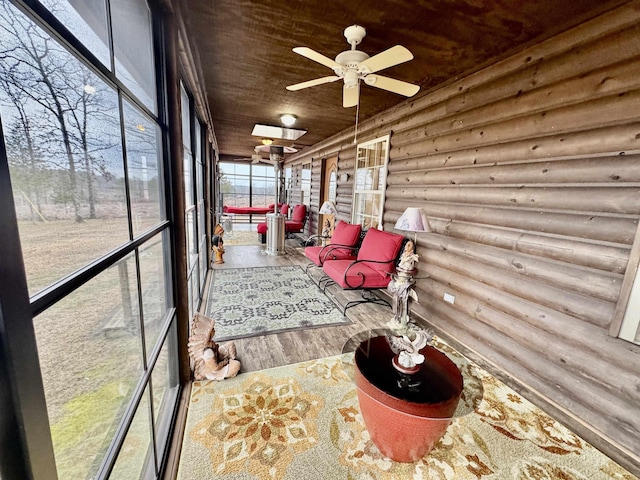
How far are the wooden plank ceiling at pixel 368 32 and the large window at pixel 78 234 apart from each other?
0.95 metres

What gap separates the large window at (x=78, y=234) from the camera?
0.47 metres

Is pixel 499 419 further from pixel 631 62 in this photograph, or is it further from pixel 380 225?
pixel 380 225

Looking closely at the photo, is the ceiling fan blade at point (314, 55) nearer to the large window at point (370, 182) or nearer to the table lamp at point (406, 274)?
the table lamp at point (406, 274)

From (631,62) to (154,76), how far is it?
267 centimetres

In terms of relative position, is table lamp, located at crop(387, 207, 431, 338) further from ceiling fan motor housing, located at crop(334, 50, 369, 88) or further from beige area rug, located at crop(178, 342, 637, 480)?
ceiling fan motor housing, located at crop(334, 50, 369, 88)

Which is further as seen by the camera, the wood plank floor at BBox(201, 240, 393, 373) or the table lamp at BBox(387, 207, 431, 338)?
the wood plank floor at BBox(201, 240, 393, 373)

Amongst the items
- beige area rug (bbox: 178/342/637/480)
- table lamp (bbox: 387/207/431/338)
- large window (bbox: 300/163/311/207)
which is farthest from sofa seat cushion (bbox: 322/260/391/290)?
large window (bbox: 300/163/311/207)

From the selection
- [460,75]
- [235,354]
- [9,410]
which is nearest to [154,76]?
[9,410]

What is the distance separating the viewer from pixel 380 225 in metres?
3.90

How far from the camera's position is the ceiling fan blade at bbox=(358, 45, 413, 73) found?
1.71m

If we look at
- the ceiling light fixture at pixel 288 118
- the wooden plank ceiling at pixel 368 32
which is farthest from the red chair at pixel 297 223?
the wooden plank ceiling at pixel 368 32

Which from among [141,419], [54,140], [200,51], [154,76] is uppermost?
[200,51]

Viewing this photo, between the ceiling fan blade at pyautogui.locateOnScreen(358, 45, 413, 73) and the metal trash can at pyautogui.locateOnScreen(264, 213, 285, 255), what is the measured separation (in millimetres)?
3904

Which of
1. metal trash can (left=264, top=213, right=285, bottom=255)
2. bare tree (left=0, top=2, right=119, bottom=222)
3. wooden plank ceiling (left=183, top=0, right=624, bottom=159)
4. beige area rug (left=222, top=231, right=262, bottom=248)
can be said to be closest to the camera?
bare tree (left=0, top=2, right=119, bottom=222)
